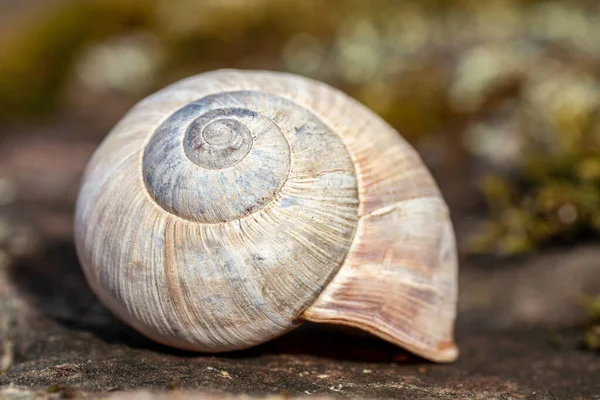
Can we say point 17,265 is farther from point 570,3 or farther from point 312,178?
point 570,3

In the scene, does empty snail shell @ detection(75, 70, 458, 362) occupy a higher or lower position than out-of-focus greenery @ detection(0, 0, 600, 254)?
lower

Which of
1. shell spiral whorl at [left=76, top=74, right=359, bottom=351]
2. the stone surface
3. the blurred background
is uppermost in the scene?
the blurred background

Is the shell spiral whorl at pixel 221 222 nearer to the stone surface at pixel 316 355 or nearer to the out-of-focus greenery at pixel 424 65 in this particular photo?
the stone surface at pixel 316 355

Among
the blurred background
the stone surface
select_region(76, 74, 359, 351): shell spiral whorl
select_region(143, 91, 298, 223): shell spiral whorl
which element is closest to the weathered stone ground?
the stone surface

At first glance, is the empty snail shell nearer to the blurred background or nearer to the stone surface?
the stone surface

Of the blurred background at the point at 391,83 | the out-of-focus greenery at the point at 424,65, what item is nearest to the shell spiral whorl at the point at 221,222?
the blurred background at the point at 391,83

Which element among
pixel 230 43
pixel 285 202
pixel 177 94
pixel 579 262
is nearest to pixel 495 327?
pixel 579 262

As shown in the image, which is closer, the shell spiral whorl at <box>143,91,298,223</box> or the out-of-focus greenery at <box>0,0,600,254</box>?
the shell spiral whorl at <box>143,91,298,223</box>
